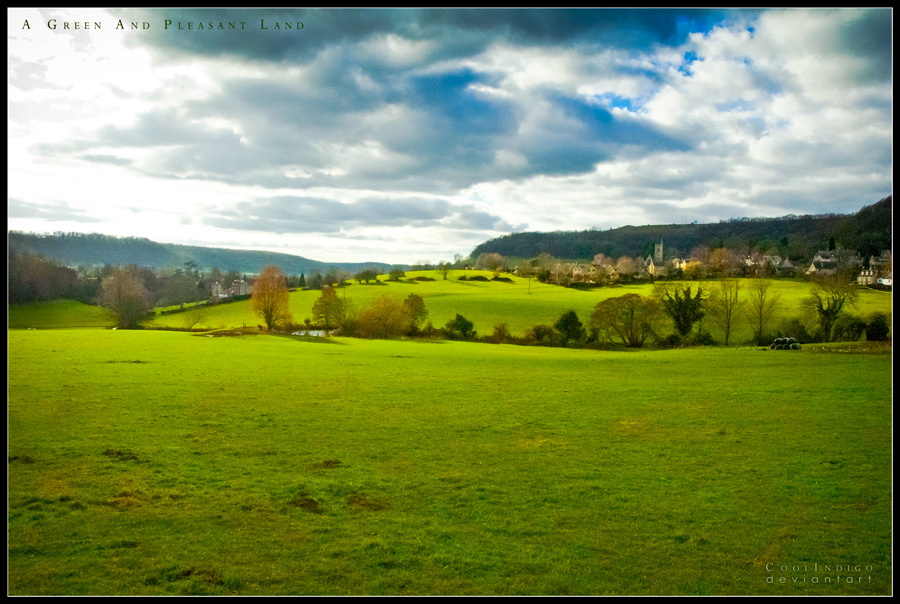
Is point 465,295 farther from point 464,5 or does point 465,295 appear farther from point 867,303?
point 464,5

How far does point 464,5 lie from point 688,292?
17.4 metres

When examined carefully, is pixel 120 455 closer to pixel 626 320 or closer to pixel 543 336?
pixel 543 336

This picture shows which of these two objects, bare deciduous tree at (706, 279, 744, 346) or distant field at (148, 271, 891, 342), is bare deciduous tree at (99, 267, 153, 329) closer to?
distant field at (148, 271, 891, 342)

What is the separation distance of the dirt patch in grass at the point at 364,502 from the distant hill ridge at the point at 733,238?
12703mm

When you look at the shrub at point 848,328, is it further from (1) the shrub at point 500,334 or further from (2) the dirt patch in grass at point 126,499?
(2) the dirt patch in grass at point 126,499

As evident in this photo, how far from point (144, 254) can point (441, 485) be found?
12.8 m

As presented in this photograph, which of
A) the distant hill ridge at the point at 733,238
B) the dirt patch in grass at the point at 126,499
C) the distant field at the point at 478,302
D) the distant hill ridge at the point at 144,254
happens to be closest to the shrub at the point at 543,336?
the distant field at the point at 478,302

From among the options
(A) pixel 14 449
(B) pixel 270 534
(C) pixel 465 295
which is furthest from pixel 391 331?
(B) pixel 270 534

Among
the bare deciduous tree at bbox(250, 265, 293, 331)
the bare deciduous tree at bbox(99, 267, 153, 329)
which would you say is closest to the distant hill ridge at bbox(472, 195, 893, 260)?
the bare deciduous tree at bbox(250, 265, 293, 331)

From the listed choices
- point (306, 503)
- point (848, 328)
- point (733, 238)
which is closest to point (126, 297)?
point (306, 503)

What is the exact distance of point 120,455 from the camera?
9.35 metres

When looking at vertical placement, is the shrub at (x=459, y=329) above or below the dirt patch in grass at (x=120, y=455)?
above

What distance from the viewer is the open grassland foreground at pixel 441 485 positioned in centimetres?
639

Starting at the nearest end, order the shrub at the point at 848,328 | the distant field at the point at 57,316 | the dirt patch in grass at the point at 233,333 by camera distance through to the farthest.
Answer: the distant field at the point at 57,316 → the shrub at the point at 848,328 → the dirt patch in grass at the point at 233,333
